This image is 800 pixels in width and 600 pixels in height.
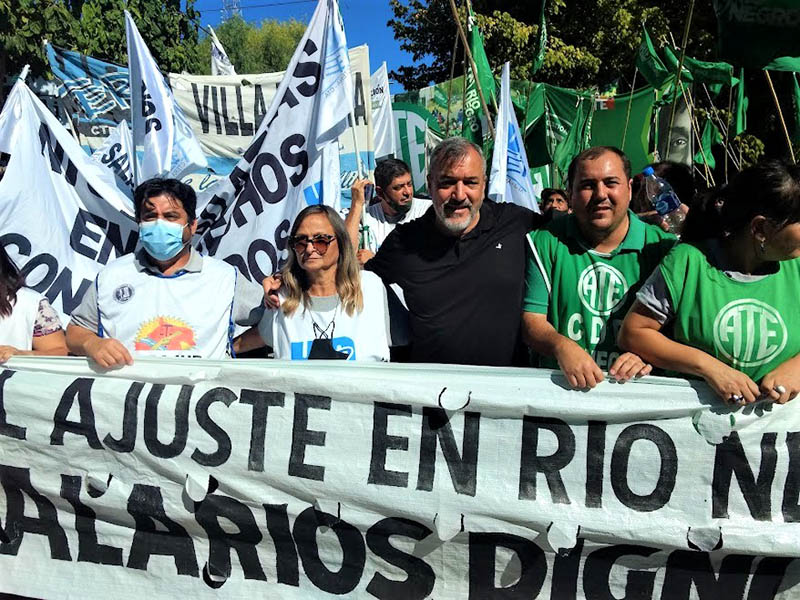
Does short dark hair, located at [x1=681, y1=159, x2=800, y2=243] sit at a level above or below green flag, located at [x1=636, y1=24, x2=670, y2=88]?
below

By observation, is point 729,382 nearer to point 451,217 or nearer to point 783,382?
point 783,382

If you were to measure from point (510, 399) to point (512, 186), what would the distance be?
132 inches

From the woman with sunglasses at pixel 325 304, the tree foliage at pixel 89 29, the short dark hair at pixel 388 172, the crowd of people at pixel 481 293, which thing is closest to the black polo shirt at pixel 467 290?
the crowd of people at pixel 481 293

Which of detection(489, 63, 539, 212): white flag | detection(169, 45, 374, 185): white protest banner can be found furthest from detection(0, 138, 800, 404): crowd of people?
detection(169, 45, 374, 185): white protest banner

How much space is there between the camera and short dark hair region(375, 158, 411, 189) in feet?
16.6

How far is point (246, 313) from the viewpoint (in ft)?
10.3

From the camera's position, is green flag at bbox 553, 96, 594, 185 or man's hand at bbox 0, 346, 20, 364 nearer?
man's hand at bbox 0, 346, 20, 364

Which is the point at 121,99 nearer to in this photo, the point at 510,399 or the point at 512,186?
the point at 512,186

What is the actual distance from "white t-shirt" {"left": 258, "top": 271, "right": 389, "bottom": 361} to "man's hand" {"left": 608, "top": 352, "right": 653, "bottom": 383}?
927mm

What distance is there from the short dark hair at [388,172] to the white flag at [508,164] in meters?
0.64

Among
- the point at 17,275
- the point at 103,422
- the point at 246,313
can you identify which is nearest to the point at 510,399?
the point at 246,313

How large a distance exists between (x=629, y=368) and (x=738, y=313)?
0.38 metres

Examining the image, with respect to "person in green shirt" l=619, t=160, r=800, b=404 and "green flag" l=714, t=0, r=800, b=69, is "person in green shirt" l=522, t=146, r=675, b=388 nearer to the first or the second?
"person in green shirt" l=619, t=160, r=800, b=404

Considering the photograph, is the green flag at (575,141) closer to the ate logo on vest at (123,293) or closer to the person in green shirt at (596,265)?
the person in green shirt at (596,265)
